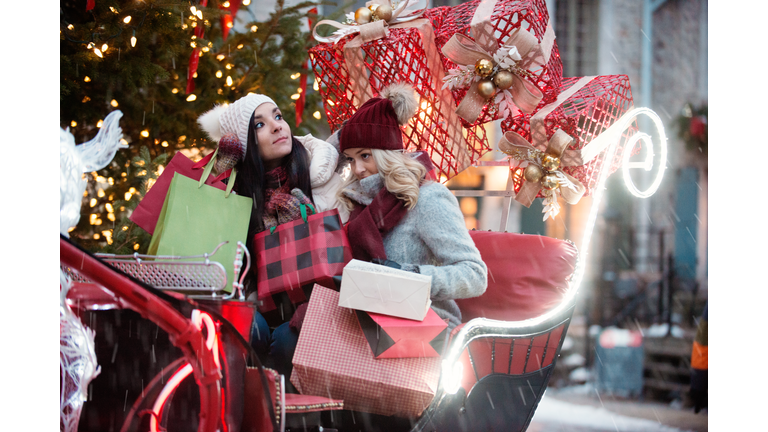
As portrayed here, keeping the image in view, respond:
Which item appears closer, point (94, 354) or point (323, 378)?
point (94, 354)

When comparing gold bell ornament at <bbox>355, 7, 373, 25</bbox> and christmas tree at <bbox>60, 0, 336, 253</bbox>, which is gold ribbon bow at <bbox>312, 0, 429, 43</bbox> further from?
christmas tree at <bbox>60, 0, 336, 253</bbox>

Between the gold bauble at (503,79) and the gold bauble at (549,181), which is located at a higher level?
the gold bauble at (503,79)

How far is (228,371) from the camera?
1427mm

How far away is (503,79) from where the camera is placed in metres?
2.18

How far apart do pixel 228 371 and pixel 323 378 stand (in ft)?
1.00

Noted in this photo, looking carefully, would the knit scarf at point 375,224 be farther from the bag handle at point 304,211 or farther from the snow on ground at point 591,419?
the snow on ground at point 591,419

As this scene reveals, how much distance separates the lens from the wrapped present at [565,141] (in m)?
2.27

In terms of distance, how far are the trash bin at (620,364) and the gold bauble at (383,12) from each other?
5.16 m

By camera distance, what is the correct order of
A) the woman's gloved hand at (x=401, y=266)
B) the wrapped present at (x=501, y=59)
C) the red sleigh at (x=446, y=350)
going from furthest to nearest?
1. the wrapped present at (x=501, y=59)
2. the woman's gloved hand at (x=401, y=266)
3. the red sleigh at (x=446, y=350)

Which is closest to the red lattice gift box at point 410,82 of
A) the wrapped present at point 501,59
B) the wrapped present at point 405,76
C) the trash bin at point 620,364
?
the wrapped present at point 405,76

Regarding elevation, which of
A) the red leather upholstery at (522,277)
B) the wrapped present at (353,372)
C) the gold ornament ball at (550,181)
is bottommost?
the wrapped present at (353,372)

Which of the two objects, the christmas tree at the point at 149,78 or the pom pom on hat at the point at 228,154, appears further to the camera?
the christmas tree at the point at 149,78
